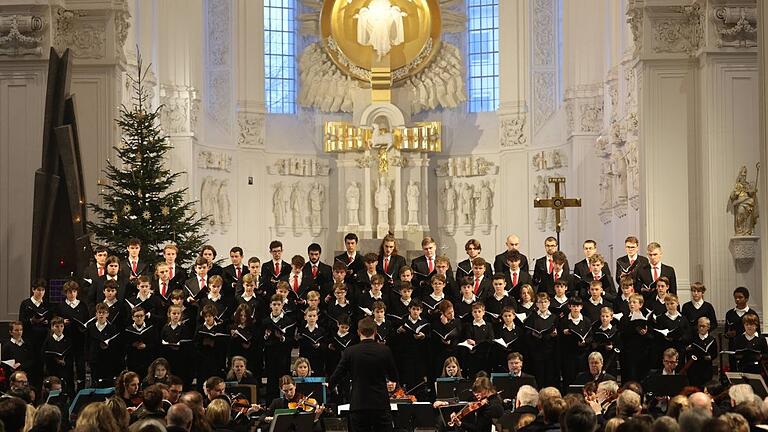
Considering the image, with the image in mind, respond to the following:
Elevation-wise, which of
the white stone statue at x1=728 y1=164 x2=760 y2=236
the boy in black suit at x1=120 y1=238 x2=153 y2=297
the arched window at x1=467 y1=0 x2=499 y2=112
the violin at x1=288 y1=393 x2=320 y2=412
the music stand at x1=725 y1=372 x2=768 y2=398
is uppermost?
the arched window at x1=467 y1=0 x2=499 y2=112

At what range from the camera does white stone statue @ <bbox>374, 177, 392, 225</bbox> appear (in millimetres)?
26562

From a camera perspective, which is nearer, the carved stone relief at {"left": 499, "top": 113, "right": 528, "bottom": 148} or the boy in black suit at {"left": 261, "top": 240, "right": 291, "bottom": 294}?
the boy in black suit at {"left": 261, "top": 240, "right": 291, "bottom": 294}

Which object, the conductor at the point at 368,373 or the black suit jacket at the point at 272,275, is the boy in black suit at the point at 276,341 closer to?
the black suit jacket at the point at 272,275

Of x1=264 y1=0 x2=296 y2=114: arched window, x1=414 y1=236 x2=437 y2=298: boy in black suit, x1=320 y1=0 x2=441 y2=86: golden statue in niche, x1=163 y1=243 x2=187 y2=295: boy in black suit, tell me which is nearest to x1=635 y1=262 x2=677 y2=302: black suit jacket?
x1=414 y1=236 x2=437 y2=298: boy in black suit

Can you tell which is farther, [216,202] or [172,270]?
[216,202]

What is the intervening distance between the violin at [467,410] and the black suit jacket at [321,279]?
3968 mm

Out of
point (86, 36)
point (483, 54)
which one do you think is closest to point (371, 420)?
point (86, 36)

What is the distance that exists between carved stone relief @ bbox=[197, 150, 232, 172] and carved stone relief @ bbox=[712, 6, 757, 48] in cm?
1193

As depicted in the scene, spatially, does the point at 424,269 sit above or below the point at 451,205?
below

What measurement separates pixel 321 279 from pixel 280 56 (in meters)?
14.4

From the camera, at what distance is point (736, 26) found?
16.4 m

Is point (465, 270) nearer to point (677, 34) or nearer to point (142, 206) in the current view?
point (142, 206)

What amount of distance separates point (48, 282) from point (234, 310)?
2.84 m

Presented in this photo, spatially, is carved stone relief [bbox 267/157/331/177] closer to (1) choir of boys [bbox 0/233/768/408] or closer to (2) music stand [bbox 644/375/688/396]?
(1) choir of boys [bbox 0/233/768/408]
